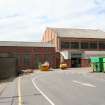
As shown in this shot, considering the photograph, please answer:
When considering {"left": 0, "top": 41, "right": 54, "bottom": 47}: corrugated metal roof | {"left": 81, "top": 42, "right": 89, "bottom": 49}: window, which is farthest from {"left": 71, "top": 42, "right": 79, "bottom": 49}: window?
{"left": 0, "top": 41, "right": 54, "bottom": 47}: corrugated metal roof

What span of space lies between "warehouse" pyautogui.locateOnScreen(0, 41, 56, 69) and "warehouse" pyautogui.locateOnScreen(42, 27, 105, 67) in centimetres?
312

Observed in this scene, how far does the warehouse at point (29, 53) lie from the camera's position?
292 feet

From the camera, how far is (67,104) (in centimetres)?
1410

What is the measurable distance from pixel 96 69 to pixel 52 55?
113 feet

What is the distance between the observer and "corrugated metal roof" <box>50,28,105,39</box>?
9612 centimetres

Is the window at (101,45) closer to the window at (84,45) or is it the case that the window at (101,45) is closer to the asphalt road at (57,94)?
the window at (84,45)

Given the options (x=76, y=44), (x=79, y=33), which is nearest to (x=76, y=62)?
(x=76, y=44)

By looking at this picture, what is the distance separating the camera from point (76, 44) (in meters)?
94.9

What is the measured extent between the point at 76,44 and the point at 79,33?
535 centimetres

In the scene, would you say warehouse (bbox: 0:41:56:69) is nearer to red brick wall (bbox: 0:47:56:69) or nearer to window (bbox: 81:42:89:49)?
red brick wall (bbox: 0:47:56:69)

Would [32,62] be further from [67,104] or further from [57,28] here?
[67,104]

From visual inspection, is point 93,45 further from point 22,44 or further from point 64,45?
point 22,44

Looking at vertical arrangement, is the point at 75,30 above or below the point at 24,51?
above

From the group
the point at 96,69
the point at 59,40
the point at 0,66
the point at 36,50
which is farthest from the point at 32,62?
the point at 96,69
